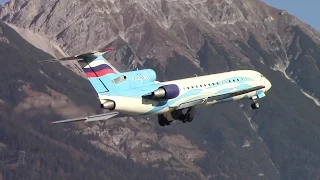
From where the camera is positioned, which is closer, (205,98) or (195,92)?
(195,92)

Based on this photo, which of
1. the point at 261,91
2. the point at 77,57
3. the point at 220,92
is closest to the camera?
the point at 77,57

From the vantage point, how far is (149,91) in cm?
14062

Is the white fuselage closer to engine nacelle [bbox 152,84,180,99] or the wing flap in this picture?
the wing flap

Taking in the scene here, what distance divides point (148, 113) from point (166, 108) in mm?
3137

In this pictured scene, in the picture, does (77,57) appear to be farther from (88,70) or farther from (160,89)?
(160,89)

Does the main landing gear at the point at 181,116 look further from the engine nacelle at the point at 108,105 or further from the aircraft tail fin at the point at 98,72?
the engine nacelle at the point at 108,105

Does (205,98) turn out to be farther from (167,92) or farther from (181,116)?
(167,92)

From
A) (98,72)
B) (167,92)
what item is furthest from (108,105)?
(167,92)

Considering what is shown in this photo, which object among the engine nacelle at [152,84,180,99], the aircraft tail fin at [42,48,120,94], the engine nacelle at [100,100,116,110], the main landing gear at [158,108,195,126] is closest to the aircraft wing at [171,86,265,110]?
the engine nacelle at [152,84,180,99]

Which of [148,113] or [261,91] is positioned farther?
[261,91]

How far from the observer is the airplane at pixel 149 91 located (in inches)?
5344

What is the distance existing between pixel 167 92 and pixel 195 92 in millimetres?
6423

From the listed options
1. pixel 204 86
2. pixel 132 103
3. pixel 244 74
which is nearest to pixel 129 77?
pixel 132 103

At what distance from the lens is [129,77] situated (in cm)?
13962
